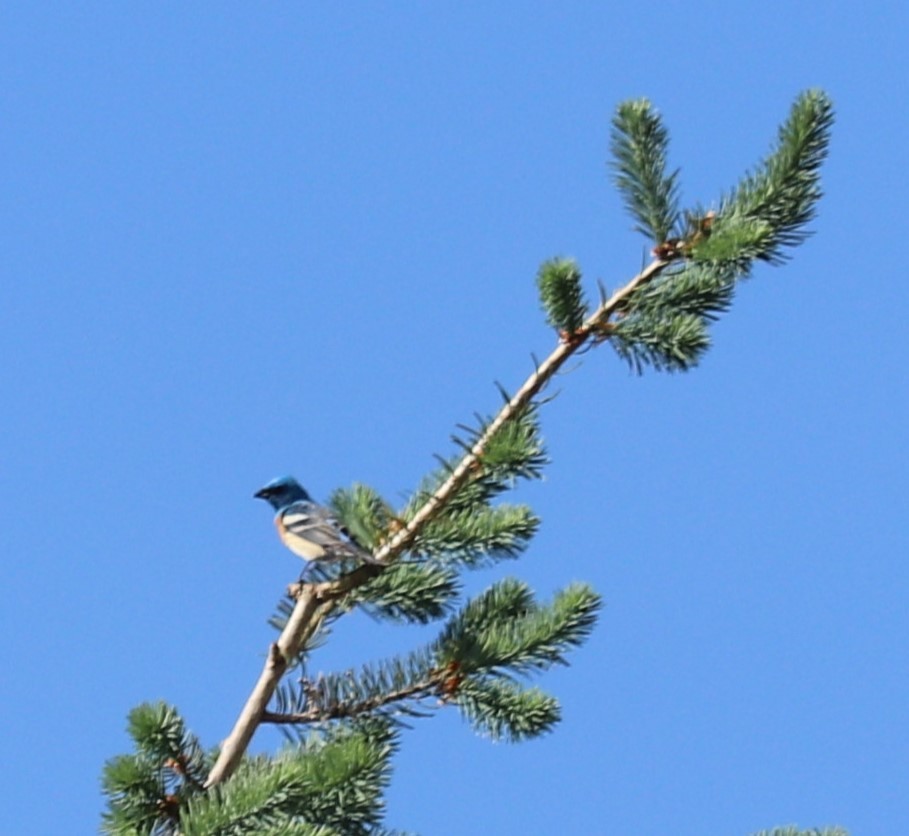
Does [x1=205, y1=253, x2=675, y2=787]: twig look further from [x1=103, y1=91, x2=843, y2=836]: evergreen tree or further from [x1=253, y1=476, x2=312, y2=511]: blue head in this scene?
[x1=253, y1=476, x2=312, y2=511]: blue head

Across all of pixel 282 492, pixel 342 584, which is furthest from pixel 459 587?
pixel 282 492

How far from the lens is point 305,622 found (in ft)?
14.4

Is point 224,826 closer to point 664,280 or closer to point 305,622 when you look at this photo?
point 305,622

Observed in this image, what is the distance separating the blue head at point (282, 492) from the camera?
24.2 ft

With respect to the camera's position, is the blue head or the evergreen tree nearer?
the evergreen tree

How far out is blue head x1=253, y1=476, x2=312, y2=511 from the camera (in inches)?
290

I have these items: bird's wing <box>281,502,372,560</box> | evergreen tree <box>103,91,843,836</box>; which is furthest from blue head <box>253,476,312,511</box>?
evergreen tree <box>103,91,843,836</box>

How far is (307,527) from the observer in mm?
5836

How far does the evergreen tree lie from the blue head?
2734mm

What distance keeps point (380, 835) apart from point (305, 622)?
27.7 inches

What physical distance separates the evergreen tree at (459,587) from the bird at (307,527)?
7 cm

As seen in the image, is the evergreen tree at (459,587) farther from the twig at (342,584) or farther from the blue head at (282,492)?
the blue head at (282,492)

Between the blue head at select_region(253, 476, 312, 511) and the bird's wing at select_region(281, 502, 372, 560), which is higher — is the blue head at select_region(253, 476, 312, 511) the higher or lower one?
the higher one

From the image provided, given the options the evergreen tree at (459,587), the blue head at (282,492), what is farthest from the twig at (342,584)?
the blue head at (282,492)
